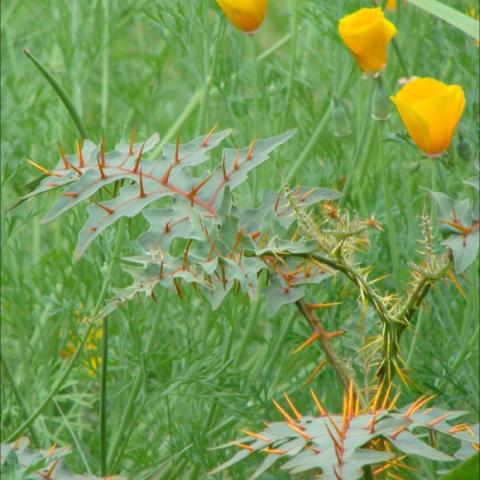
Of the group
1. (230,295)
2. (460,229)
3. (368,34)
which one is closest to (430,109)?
(368,34)

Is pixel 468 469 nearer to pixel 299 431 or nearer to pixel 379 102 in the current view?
pixel 299 431

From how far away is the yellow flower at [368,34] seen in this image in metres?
1.41

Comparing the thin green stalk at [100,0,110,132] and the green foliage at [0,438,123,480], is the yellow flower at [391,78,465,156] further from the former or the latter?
the thin green stalk at [100,0,110,132]

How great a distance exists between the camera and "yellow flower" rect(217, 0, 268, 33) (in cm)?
147

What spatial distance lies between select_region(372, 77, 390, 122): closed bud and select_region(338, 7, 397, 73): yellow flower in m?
0.03

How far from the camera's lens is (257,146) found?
121 centimetres

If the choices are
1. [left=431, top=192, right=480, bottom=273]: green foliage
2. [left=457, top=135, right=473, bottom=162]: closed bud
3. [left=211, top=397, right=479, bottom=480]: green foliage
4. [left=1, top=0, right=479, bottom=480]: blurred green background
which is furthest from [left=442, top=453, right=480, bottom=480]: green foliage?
[left=457, top=135, right=473, bottom=162]: closed bud

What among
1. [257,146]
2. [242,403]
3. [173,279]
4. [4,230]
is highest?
[257,146]

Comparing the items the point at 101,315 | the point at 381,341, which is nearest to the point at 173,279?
the point at 101,315

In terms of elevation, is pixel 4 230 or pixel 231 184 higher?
pixel 231 184

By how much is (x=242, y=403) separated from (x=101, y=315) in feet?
1.62

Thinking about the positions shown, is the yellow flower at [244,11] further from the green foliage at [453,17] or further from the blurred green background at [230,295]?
the green foliage at [453,17]

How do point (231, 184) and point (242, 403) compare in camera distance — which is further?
point (242, 403)

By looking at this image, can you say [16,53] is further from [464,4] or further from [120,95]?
[464,4]
